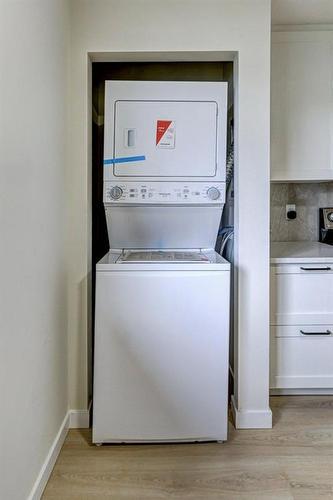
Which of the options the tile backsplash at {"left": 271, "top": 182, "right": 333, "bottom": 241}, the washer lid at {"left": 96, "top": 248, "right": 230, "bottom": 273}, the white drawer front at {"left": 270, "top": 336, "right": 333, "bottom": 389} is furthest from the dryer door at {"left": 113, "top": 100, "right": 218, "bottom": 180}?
the white drawer front at {"left": 270, "top": 336, "right": 333, "bottom": 389}

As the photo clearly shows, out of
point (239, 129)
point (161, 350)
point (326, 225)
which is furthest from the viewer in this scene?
point (326, 225)

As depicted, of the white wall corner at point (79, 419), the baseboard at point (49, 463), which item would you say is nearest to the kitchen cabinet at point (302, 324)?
the white wall corner at point (79, 419)

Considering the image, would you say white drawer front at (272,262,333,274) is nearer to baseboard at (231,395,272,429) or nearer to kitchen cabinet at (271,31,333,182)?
kitchen cabinet at (271,31,333,182)

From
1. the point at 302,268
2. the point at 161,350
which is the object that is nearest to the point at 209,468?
the point at 161,350

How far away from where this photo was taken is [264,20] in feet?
6.38

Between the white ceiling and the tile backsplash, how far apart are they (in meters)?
1.02

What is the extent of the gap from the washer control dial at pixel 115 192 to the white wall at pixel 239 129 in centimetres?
14

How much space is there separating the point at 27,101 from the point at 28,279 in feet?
2.04

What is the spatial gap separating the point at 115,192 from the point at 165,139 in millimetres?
387

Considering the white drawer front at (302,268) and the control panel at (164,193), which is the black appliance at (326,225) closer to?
the white drawer front at (302,268)

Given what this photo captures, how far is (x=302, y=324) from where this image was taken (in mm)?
2285

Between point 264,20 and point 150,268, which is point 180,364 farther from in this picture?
point 264,20

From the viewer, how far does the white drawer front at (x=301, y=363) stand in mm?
2291

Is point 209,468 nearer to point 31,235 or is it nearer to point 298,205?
point 31,235
